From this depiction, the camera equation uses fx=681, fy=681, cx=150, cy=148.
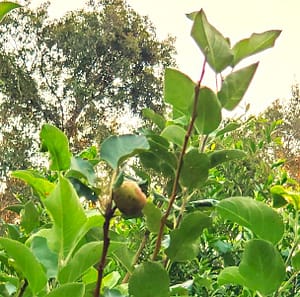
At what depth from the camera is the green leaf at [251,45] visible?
0.50m

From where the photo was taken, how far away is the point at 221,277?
54 cm

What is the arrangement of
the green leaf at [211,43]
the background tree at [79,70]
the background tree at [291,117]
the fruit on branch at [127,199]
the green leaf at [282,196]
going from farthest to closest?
the background tree at [79,70]
the background tree at [291,117]
the green leaf at [282,196]
the green leaf at [211,43]
the fruit on branch at [127,199]

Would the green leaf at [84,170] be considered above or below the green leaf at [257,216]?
above

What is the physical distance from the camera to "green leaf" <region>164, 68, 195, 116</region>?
1.60 feet

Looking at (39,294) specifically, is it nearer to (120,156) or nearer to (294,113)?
(120,156)

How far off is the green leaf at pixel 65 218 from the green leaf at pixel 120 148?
30 mm

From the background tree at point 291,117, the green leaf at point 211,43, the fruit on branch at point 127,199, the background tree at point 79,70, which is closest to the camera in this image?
the fruit on branch at point 127,199

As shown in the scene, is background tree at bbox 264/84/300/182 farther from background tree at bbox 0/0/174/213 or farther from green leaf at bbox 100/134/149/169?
green leaf at bbox 100/134/149/169

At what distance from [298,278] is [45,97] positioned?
1161cm

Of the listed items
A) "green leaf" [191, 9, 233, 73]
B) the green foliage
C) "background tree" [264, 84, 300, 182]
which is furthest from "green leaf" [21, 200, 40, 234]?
"background tree" [264, 84, 300, 182]

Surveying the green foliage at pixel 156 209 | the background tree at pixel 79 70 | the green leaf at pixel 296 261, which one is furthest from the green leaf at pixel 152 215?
the background tree at pixel 79 70

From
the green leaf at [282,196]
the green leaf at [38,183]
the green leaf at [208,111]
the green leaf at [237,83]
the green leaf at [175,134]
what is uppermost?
the green leaf at [237,83]

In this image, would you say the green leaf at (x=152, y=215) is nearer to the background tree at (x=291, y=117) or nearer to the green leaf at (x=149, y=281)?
the green leaf at (x=149, y=281)

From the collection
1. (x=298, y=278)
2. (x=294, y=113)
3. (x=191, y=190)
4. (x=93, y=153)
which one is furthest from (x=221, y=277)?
(x=294, y=113)
